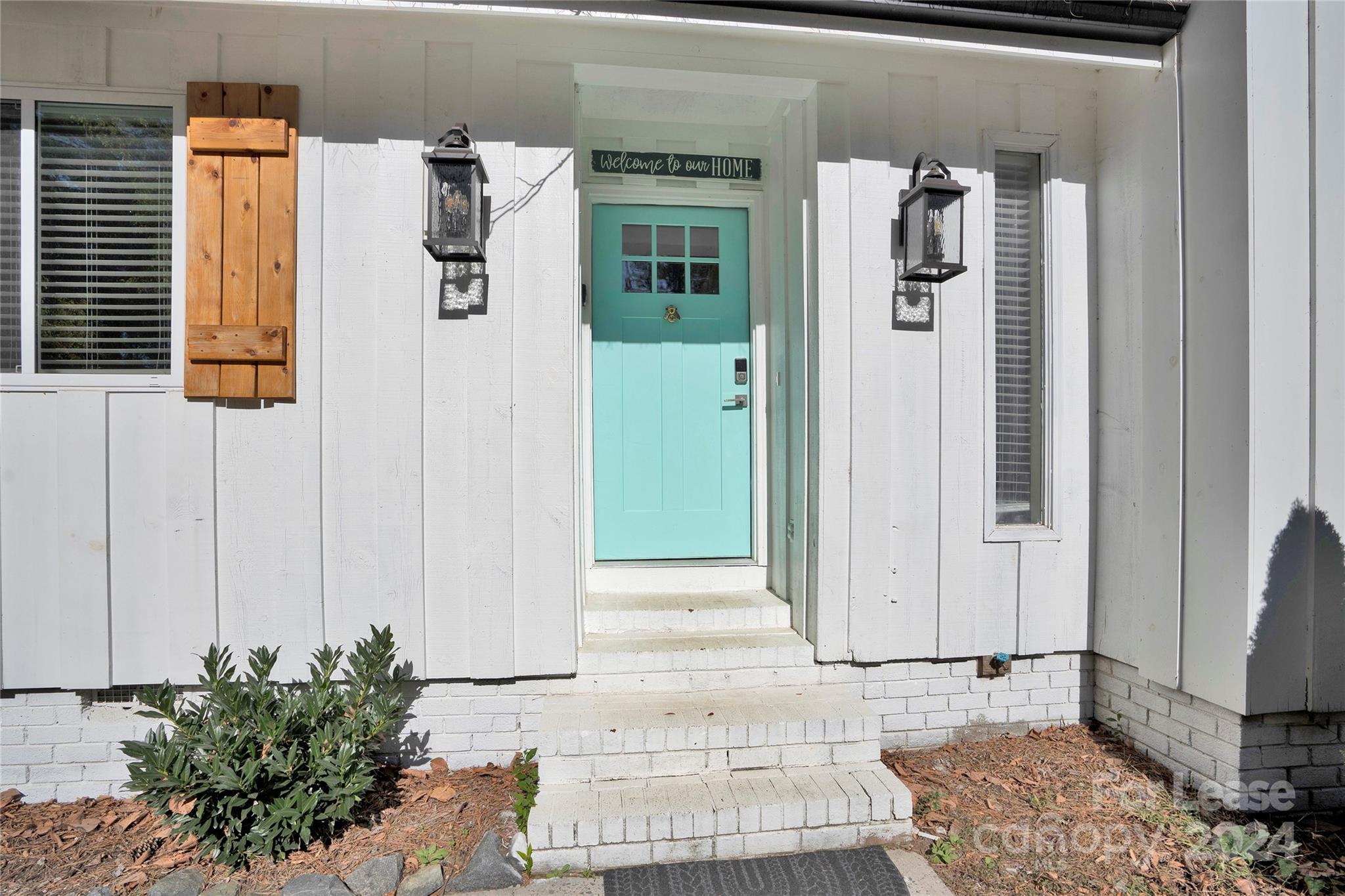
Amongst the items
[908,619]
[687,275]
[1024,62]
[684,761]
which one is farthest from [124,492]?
[1024,62]

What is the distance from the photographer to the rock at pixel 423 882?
6.83 feet

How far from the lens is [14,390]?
2.51 meters

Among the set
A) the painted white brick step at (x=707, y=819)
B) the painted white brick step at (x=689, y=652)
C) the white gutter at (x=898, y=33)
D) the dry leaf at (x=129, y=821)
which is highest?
the white gutter at (x=898, y=33)

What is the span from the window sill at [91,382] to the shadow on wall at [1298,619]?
4179 millimetres

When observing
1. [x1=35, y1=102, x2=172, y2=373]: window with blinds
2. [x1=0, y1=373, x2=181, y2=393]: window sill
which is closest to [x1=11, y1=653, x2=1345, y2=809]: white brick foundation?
[x1=0, y1=373, x2=181, y2=393]: window sill

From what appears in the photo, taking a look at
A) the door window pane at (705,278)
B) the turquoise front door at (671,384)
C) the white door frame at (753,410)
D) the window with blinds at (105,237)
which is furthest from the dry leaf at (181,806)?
the door window pane at (705,278)

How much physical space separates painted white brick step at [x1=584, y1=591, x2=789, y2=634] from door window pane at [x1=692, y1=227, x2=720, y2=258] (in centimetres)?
184

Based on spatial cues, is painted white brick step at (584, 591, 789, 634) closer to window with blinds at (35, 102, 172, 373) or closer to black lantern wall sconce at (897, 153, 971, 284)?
black lantern wall sconce at (897, 153, 971, 284)

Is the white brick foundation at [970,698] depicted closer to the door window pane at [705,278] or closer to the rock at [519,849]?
the rock at [519,849]

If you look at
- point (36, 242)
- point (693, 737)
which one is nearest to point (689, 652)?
point (693, 737)

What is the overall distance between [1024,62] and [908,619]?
2.51 meters

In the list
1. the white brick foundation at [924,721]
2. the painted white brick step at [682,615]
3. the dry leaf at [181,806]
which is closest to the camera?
the dry leaf at [181,806]

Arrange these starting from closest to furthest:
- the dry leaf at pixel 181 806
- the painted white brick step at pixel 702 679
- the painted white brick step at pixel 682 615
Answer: the dry leaf at pixel 181 806 < the painted white brick step at pixel 702 679 < the painted white brick step at pixel 682 615

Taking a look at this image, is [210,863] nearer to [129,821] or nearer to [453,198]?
[129,821]
